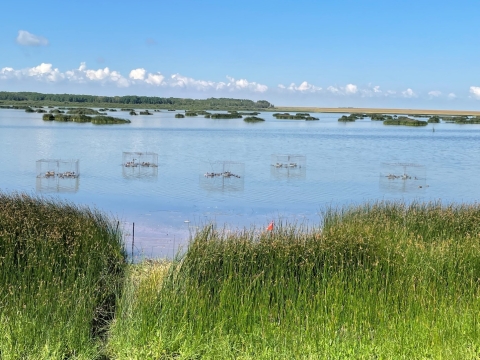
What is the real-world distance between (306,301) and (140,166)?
1887 centimetres

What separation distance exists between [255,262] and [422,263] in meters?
2.02

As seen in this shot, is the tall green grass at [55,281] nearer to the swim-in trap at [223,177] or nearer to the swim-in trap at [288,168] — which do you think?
the swim-in trap at [223,177]

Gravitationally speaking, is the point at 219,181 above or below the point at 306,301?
below

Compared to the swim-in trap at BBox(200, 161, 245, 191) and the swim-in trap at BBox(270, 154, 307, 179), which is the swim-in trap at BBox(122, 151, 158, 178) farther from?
the swim-in trap at BBox(270, 154, 307, 179)

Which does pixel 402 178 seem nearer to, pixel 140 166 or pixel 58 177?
pixel 140 166

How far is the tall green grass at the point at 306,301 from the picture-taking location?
5648 mm

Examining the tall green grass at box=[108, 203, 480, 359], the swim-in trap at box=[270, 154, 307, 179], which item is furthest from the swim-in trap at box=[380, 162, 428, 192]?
the tall green grass at box=[108, 203, 480, 359]

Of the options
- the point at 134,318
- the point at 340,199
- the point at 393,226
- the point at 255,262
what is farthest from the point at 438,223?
the point at 340,199

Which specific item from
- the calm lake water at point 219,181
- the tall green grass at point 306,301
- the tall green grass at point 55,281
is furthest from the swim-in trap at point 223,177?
the tall green grass at point 306,301

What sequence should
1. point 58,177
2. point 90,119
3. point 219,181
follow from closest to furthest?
point 58,177, point 219,181, point 90,119

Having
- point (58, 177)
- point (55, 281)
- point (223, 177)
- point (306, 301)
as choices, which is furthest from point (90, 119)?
point (306, 301)

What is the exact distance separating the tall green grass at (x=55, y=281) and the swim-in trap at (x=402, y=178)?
1390 centimetres

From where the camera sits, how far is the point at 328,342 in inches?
224

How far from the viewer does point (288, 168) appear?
990 inches
